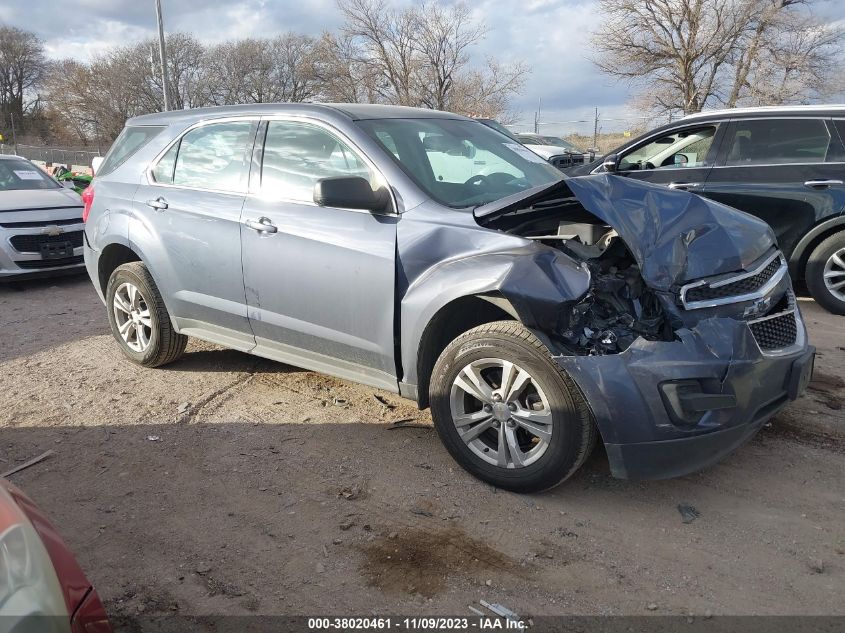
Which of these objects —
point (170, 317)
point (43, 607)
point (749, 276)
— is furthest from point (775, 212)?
point (43, 607)

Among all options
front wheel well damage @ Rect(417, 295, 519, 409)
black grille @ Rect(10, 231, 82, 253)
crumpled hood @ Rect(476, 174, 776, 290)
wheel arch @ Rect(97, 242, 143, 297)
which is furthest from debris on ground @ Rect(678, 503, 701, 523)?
black grille @ Rect(10, 231, 82, 253)

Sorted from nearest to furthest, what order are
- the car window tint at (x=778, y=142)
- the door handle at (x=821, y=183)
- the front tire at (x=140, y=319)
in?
the front tire at (x=140, y=319), the door handle at (x=821, y=183), the car window tint at (x=778, y=142)

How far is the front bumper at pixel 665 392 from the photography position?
2721mm

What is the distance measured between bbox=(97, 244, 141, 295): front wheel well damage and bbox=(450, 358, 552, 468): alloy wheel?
2968 mm

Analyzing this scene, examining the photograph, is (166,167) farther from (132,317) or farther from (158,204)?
(132,317)

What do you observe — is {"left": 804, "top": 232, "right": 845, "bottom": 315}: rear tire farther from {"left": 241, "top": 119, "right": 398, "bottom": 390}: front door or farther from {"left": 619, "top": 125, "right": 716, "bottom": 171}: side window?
{"left": 241, "top": 119, "right": 398, "bottom": 390}: front door

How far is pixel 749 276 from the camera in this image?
307cm

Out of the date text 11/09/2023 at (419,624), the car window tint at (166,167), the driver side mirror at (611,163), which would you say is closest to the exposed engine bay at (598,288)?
the date text 11/09/2023 at (419,624)

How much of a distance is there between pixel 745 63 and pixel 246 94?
136 feet

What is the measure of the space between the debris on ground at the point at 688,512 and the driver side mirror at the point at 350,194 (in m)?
2.05

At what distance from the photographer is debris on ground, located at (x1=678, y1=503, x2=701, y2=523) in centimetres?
297

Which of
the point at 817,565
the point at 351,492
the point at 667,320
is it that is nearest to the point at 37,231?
the point at 351,492

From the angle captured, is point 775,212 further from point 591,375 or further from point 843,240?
point 591,375

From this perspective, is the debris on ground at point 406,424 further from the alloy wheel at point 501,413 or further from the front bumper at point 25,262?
the front bumper at point 25,262
